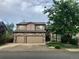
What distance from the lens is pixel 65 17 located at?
6019 cm

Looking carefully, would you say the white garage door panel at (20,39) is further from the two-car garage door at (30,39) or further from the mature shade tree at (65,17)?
the mature shade tree at (65,17)

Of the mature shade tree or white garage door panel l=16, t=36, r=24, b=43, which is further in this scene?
white garage door panel l=16, t=36, r=24, b=43

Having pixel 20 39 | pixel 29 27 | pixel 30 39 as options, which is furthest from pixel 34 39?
pixel 29 27

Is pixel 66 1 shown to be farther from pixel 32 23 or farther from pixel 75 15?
pixel 32 23

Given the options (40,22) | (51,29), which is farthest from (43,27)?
(51,29)

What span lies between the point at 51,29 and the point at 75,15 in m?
6.99

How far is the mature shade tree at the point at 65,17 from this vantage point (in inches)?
2365

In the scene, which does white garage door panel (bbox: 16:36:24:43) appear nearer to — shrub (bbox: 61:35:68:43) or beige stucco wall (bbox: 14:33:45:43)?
beige stucco wall (bbox: 14:33:45:43)

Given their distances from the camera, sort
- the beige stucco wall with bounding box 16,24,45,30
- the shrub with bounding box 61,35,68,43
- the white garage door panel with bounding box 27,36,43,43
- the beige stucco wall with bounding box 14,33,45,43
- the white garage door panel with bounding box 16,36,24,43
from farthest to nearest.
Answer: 1. the beige stucco wall with bounding box 16,24,45,30
2. the white garage door panel with bounding box 16,36,24,43
3. the beige stucco wall with bounding box 14,33,45,43
4. the white garage door panel with bounding box 27,36,43,43
5. the shrub with bounding box 61,35,68,43

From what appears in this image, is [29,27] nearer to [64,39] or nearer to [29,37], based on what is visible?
[29,37]

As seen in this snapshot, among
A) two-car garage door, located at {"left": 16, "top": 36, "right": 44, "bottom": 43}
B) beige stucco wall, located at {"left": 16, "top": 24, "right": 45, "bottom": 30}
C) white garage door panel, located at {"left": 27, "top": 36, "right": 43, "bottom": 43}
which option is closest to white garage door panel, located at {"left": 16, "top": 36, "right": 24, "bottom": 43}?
two-car garage door, located at {"left": 16, "top": 36, "right": 44, "bottom": 43}

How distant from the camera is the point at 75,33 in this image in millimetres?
61094

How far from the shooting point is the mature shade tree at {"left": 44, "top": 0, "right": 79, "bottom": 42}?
6006 centimetres

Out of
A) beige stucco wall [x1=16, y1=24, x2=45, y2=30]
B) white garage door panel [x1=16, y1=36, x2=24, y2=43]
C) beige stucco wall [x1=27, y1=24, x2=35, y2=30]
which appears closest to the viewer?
white garage door panel [x1=16, y1=36, x2=24, y2=43]
